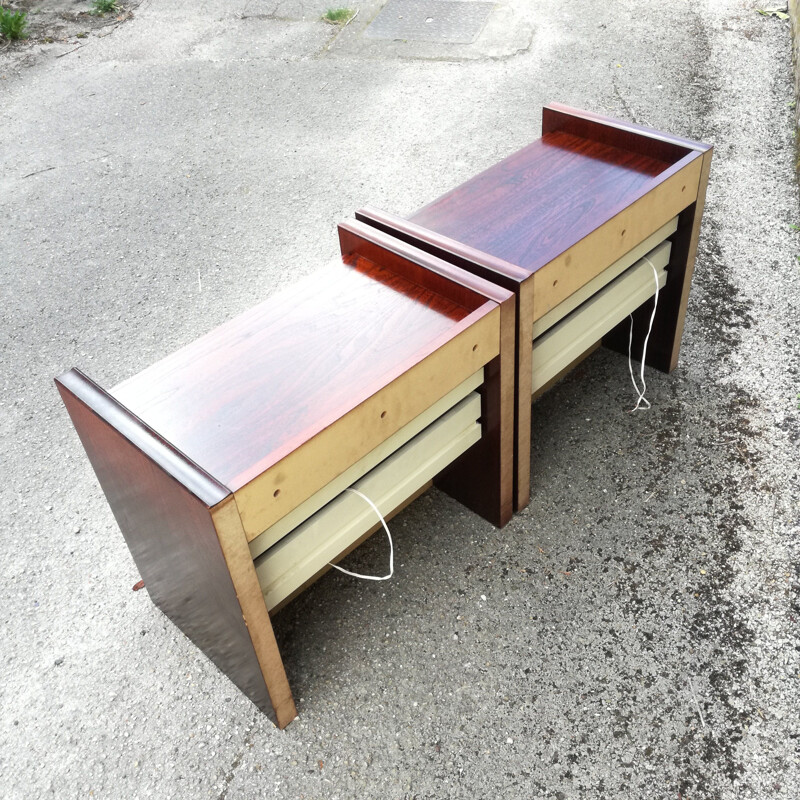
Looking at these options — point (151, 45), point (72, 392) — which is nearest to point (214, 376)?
point (72, 392)

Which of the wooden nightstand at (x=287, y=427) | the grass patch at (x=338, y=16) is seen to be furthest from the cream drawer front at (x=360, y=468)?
the grass patch at (x=338, y=16)

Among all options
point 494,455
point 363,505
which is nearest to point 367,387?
point 363,505

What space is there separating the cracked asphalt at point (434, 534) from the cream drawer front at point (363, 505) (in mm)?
326

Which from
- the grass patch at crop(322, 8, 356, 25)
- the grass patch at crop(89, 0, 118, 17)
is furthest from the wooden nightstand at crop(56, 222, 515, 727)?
the grass patch at crop(89, 0, 118, 17)

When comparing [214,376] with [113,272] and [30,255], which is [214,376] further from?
[30,255]

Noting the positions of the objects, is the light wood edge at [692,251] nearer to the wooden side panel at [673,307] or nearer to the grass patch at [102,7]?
the wooden side panel at [673,307]

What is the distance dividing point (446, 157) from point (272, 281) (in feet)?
3.46

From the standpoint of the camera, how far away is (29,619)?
6.61 ft

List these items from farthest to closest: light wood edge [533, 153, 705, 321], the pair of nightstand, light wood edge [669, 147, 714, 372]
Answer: light wood edge [669, 147, 714, 372] → light wood edge [533, 153, 705, 321] → the pair of nightstand

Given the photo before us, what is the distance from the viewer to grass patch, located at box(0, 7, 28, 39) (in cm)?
494

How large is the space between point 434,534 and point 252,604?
28.4 inches

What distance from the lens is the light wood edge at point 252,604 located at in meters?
1.35

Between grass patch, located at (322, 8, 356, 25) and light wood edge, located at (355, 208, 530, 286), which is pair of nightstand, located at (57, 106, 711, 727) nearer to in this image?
light wood edge, located at (355, 208, 530, 286)

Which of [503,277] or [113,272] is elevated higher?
[503,277]
